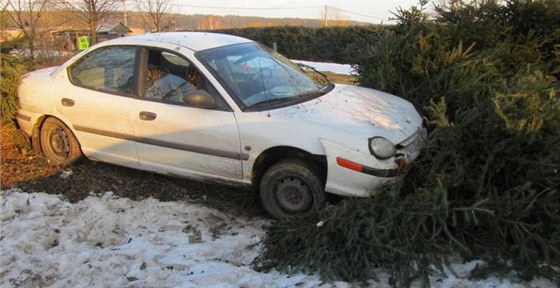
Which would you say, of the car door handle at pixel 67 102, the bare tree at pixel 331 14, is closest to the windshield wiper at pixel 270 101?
the car door handle at pixel 67 102

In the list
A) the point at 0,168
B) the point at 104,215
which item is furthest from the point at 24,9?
the point at 104,215

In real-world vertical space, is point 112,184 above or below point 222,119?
below

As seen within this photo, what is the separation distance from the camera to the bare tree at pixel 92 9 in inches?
626

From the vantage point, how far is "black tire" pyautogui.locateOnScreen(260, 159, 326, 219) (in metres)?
4.08

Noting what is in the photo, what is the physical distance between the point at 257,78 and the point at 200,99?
653mm

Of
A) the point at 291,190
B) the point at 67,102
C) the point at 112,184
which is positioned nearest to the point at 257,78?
the point at 291,190

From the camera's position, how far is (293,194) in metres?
4.21

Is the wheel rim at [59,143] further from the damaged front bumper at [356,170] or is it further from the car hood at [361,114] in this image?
the damaged front bumper at [356,170]

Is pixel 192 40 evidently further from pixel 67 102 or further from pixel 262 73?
pixel 67 102

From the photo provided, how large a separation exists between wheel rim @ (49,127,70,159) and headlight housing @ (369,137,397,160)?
3364mm

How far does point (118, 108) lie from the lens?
4801 millimetres

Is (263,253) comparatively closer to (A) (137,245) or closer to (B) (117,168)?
(A) (137,245)

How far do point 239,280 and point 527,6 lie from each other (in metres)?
4.99

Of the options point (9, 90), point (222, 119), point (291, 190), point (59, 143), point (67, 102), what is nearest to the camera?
point (291, 190)
